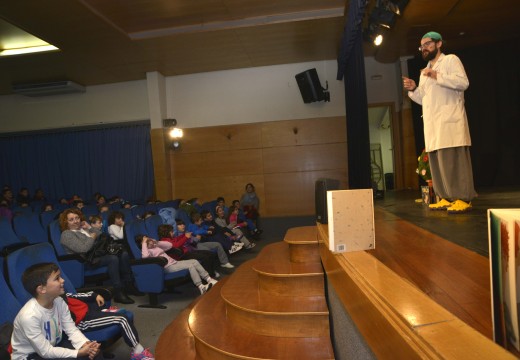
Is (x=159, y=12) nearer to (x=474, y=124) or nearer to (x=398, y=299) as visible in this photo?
(x=474, y=124)

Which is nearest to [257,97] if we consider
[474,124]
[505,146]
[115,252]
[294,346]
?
[474,124]

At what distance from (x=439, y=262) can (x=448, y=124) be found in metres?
1.72

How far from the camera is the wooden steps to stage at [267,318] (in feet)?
7.29

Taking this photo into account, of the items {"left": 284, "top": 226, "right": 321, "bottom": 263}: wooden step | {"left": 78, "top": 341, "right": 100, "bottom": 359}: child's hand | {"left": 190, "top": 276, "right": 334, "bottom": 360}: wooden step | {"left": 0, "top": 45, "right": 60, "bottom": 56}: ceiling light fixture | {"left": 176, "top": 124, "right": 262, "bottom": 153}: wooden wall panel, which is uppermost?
{"left": 0, "top": 45, "right": 60, "bottom": 56}: ceiling light fixture

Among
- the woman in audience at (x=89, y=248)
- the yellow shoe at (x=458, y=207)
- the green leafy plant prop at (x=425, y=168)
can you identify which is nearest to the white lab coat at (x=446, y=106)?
the yellow shoe at (x=458, y=207)

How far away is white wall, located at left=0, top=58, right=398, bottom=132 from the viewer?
892cm

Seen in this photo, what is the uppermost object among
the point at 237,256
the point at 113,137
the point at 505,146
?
the point at 113,137

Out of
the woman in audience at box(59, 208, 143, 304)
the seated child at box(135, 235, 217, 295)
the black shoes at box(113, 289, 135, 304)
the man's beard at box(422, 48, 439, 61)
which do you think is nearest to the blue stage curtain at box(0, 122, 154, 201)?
the woman in audience at box(59, 208, 143, 304)

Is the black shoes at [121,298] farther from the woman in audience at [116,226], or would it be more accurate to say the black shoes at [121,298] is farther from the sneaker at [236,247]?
the sneaker at [236,247]

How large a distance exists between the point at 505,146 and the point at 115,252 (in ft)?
22.9

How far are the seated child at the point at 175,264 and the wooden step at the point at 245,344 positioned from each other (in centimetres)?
117

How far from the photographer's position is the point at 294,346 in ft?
7.20

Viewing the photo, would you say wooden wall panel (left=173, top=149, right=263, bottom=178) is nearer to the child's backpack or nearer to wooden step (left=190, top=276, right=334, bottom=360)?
wooden step (left=190, top=276, right=334, bottom=360)

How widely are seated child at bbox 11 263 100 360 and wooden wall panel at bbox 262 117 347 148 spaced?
7207 mm
